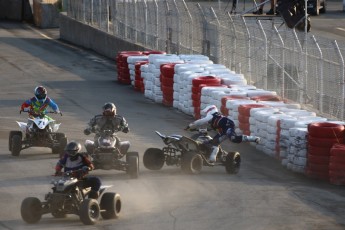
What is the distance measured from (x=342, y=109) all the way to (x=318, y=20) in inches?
1226

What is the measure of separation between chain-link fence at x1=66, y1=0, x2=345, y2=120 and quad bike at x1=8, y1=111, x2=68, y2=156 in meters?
6.30

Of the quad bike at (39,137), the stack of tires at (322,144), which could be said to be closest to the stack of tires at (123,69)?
the quad bike at (39,137)

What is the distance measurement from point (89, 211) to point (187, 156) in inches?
183

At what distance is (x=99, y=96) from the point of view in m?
32.5

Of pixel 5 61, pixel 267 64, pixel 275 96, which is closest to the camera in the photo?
pixel 275 96

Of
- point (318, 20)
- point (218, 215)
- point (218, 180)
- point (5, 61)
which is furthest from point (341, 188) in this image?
point (318, 20)

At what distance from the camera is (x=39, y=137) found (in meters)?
22.5

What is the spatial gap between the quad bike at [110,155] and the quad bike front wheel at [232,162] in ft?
5.71

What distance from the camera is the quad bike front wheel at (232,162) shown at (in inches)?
813

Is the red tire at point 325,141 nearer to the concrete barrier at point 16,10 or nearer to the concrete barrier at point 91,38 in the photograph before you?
the concrete barrier at point 91,38

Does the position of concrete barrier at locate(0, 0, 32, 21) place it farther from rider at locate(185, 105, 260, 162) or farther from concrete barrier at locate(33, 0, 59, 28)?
rider at locate(185, 105, 260, 162)

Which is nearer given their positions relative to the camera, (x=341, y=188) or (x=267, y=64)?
(x=341, y=188)

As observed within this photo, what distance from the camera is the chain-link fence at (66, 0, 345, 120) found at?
25359mm

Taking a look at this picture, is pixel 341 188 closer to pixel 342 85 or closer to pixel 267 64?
pixel 342 85
